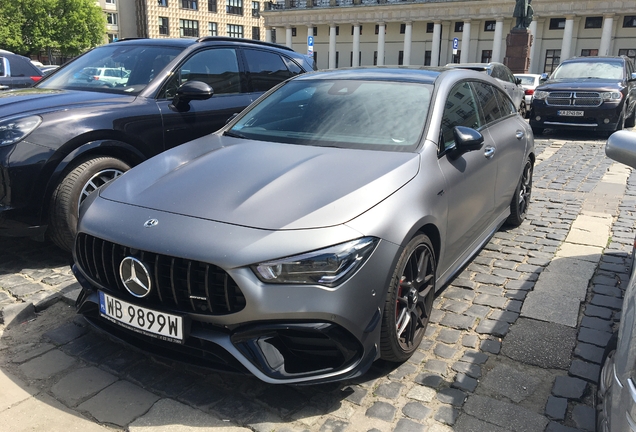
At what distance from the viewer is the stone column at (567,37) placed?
5438cm

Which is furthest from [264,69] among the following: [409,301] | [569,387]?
[569,387]

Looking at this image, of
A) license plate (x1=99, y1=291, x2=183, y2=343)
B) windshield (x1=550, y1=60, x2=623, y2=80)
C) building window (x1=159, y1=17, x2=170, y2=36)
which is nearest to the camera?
license plate (x1=99, y1=291, x2=183, y2=343)

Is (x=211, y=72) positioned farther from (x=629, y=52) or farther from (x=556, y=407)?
(x=629, y=52)

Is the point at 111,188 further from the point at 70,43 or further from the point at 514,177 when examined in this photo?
the point at 70,43

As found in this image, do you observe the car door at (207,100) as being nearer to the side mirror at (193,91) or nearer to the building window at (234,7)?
the side mirror at (193,91)

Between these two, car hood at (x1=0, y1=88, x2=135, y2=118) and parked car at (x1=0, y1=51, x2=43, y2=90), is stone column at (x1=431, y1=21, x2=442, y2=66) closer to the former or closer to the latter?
parked car at (x1=0, y1=51, x2=43, y2=90)

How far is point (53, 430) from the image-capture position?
2.58 m

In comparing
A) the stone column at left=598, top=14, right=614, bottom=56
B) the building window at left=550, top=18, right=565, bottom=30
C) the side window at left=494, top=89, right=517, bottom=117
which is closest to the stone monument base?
the side window at left=494, top=89, right=517, bottom=117

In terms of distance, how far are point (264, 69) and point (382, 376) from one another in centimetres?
432

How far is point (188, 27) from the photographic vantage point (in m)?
73.8

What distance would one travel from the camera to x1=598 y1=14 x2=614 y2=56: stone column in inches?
2071

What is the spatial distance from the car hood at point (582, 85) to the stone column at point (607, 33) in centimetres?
4795

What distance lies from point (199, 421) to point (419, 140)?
2.02 meters

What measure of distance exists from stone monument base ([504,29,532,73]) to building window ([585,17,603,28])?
3709 cm
